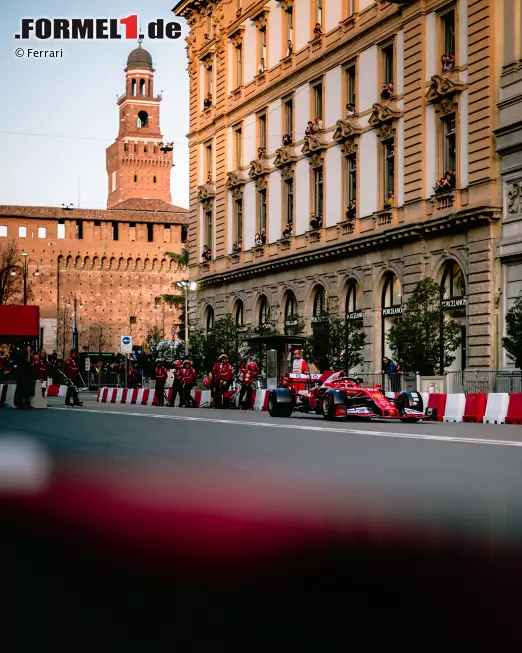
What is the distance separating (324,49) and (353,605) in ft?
149

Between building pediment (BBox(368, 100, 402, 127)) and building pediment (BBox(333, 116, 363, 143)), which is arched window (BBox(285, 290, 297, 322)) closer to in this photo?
building pediment (BBox(333, 116, 363, 143))

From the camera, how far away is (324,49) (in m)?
50.2

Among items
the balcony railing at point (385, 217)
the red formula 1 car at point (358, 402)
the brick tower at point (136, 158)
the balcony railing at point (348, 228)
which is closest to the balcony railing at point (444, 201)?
the balcony railing at point (385, 217)

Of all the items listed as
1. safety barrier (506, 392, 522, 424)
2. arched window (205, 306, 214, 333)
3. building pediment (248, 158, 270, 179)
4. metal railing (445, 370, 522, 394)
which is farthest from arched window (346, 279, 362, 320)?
safety barrier (506, 392, 522, 424)

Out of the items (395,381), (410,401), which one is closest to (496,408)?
(410,401)

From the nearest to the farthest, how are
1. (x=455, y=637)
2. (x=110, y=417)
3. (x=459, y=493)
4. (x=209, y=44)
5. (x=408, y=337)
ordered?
(x=455, y=637) < (x=459, y=493) < (x=110, y=417) < (x=408, y=337) < (x=209, y=44)

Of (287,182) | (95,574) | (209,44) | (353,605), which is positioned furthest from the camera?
(209,44)

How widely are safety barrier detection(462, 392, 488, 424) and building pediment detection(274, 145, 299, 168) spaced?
77.0 ft

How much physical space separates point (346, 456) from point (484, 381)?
1920 centimetres

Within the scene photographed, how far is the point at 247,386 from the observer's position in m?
41.6

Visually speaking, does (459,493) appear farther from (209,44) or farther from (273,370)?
(209,44)

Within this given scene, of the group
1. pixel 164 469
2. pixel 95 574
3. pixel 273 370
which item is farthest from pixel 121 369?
pixel 95 574

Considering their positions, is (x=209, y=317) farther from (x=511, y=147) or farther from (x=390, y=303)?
(x=511, y=147)

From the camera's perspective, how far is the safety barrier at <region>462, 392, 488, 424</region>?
30.7m
